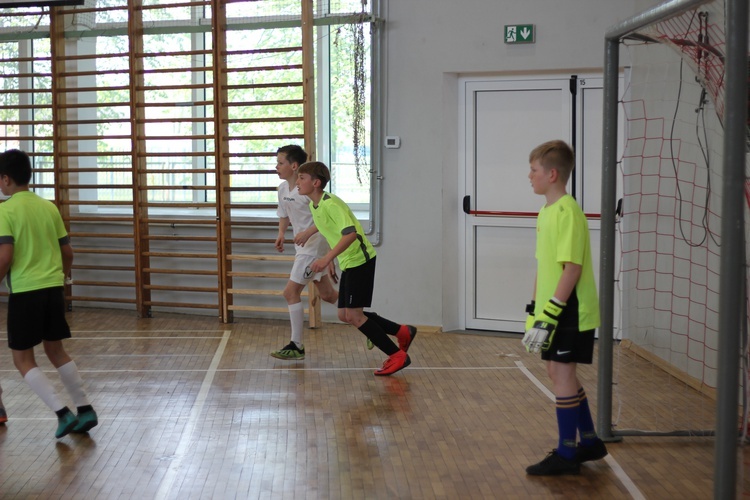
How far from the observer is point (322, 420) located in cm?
446

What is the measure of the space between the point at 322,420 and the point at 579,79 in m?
3.75

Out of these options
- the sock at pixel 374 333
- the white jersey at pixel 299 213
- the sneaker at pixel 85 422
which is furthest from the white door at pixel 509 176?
the sneaker at pixel 85 422

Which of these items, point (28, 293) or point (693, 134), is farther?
point (693, 134)

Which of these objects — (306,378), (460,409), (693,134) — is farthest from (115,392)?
(693,134)

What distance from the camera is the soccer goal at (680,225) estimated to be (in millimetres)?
2881

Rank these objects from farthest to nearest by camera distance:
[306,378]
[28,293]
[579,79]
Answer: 1. [579,79]
2. [306,378]
3. [28,293]

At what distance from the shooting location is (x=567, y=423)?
139 inches

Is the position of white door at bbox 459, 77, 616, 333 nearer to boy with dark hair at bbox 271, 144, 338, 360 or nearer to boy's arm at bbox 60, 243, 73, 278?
boy with dark hair at bbox 271, 144, 338, 360

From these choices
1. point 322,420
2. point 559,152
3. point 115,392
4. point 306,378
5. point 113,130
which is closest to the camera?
point 559,152

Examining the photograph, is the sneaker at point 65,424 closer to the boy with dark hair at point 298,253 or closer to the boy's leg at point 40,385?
the boy's leg at point 40,385

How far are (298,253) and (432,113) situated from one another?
6.11ft

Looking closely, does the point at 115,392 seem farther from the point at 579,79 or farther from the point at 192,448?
the point at 579,79

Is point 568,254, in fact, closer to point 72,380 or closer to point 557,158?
point 557,158

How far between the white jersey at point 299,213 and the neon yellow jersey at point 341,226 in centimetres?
66
